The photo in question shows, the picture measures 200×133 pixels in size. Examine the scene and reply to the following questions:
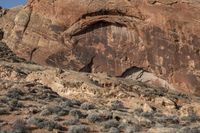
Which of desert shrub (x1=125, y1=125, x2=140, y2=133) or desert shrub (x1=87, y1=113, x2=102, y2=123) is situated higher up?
desert shrub (x1=87, y1=113, x2=102, y2=123)

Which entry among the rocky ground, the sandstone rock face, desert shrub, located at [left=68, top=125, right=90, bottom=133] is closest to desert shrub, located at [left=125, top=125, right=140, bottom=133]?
the rocky ground

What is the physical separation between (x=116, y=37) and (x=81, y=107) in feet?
92.4

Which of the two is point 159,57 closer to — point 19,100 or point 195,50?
point 195,50

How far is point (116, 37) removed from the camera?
48250 mm

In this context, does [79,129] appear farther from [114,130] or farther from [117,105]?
[117,105]

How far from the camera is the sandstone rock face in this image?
46406 mm

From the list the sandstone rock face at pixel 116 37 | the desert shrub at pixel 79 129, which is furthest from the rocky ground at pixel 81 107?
the sandstone rock face at pixel 116 37

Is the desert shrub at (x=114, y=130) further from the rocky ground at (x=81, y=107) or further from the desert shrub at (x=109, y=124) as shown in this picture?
the desert shrub at (x=109, y=124)

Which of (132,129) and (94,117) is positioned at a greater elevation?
(94,117)

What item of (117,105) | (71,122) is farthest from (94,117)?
(117,105)

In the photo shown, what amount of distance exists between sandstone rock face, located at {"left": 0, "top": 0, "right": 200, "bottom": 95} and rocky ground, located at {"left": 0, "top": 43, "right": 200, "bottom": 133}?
37.5 ft

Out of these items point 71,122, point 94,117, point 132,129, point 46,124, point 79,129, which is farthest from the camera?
point 94,117

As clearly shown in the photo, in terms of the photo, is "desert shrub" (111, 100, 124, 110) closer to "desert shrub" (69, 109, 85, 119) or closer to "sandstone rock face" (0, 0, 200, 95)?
"desert shrub" (69, 109, 85, 119)

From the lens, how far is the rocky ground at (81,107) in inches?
638
